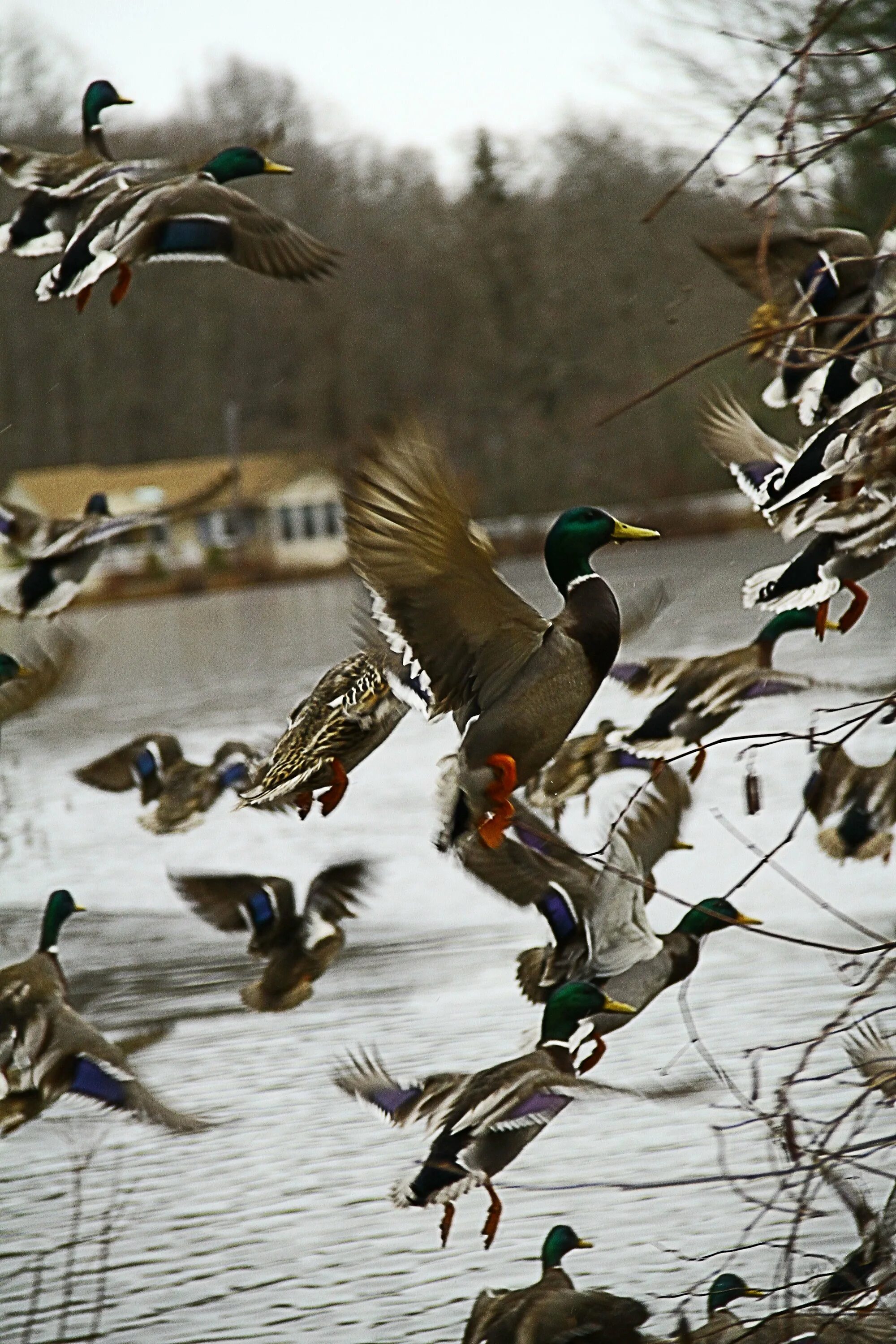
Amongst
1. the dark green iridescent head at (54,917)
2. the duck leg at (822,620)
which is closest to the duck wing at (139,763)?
the dark green iridescent head at (54,917)

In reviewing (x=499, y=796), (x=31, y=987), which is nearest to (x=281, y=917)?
(x=31, y=987)

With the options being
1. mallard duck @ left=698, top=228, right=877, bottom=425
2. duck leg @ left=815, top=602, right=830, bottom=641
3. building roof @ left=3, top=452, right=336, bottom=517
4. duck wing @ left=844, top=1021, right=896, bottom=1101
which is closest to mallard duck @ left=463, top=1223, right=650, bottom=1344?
duck wing @ left=844, top=1021, right=896, bottom=1101

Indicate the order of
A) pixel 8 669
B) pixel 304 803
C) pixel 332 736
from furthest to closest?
pixel 8 669 → pixel 332 736 → pixel 304 803

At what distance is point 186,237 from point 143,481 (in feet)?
138

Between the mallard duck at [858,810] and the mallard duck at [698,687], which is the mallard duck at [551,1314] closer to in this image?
the mallard duck at [698,687]

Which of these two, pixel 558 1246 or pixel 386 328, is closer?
pixel 558 1246

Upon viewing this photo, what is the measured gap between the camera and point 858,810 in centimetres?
673

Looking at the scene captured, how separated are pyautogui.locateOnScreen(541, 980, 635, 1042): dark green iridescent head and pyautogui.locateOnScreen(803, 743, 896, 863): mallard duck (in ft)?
5.96

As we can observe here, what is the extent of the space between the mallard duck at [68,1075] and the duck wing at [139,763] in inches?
114

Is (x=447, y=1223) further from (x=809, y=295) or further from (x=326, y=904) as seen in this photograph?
(x=809, y=295)

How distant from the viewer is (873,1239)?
3797 millimetres

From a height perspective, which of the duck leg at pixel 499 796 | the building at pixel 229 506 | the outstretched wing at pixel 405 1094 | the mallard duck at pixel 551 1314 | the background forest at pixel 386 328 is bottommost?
the building at pixel 229 506

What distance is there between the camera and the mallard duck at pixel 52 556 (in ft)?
25.0

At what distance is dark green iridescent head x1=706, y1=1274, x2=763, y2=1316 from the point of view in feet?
14.0
